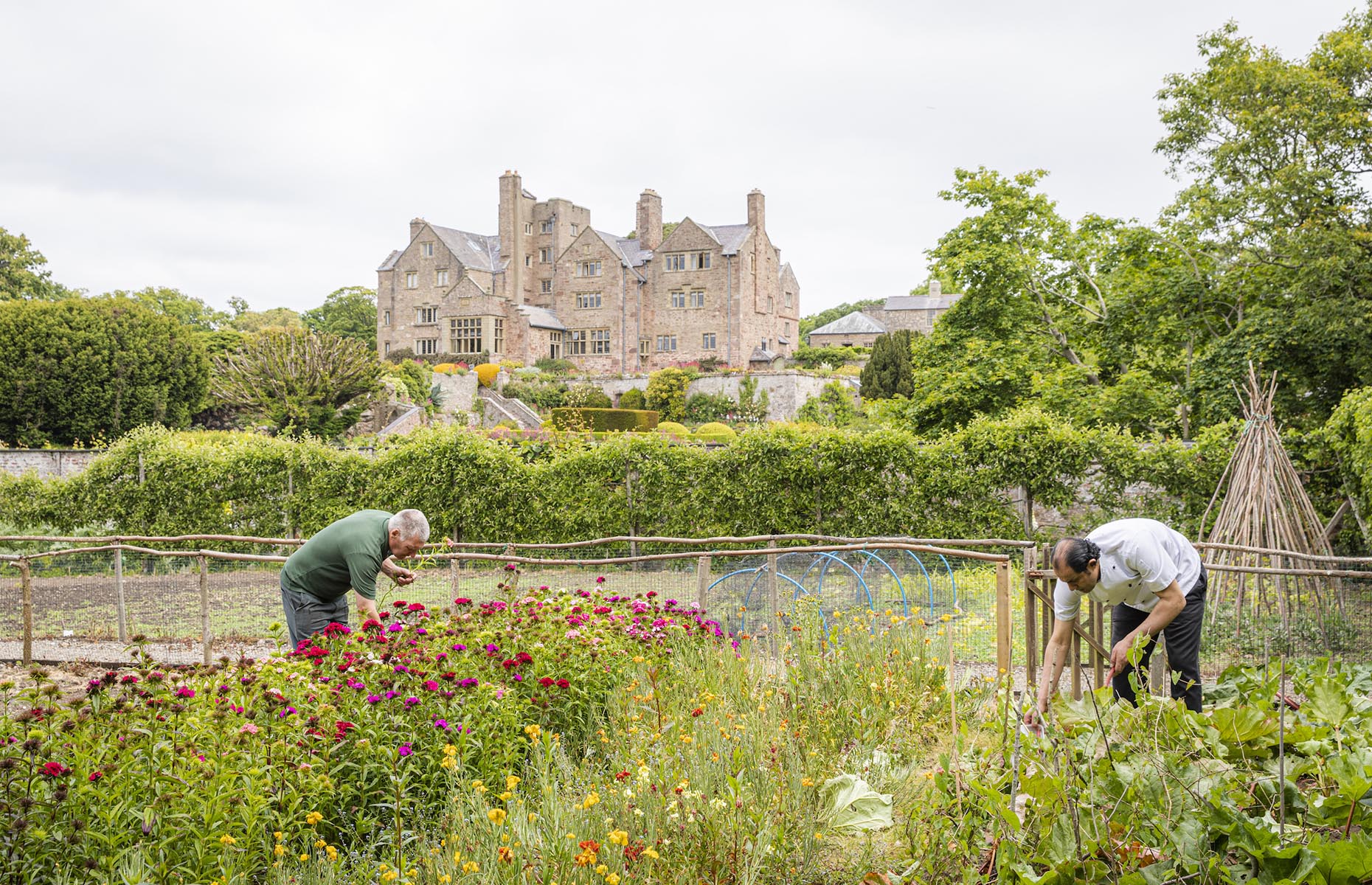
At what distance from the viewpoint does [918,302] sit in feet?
253

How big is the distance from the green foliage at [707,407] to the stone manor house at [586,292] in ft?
26.1

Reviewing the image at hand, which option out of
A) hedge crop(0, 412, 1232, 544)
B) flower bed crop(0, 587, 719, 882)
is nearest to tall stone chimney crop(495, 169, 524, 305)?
hedge crop(0, 412, 1232, 544)

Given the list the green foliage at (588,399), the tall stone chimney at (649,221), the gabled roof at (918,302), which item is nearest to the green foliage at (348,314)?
the tall stone chimney at (649,221)

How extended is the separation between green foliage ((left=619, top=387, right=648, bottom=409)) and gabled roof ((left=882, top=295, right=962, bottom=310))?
37809mm

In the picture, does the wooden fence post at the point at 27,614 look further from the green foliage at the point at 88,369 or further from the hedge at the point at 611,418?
the hedge at the point at 611,418

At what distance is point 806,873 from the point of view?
129 inches

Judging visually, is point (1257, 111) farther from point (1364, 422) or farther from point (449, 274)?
point (449, 274)

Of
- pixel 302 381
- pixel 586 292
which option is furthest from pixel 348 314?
pixel 302 381

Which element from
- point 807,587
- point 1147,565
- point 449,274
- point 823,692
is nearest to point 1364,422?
point 807,587

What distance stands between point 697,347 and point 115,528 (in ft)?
124

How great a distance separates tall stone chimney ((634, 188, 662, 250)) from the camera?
54812mm

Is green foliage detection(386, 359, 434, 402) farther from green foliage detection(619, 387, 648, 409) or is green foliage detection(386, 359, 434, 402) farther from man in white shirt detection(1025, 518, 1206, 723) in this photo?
man in white shirt detection(1025, 518, 1206, 723)

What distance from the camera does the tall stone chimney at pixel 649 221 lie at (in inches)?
2158

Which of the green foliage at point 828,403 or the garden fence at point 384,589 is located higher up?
the green foliage at point 828,403
